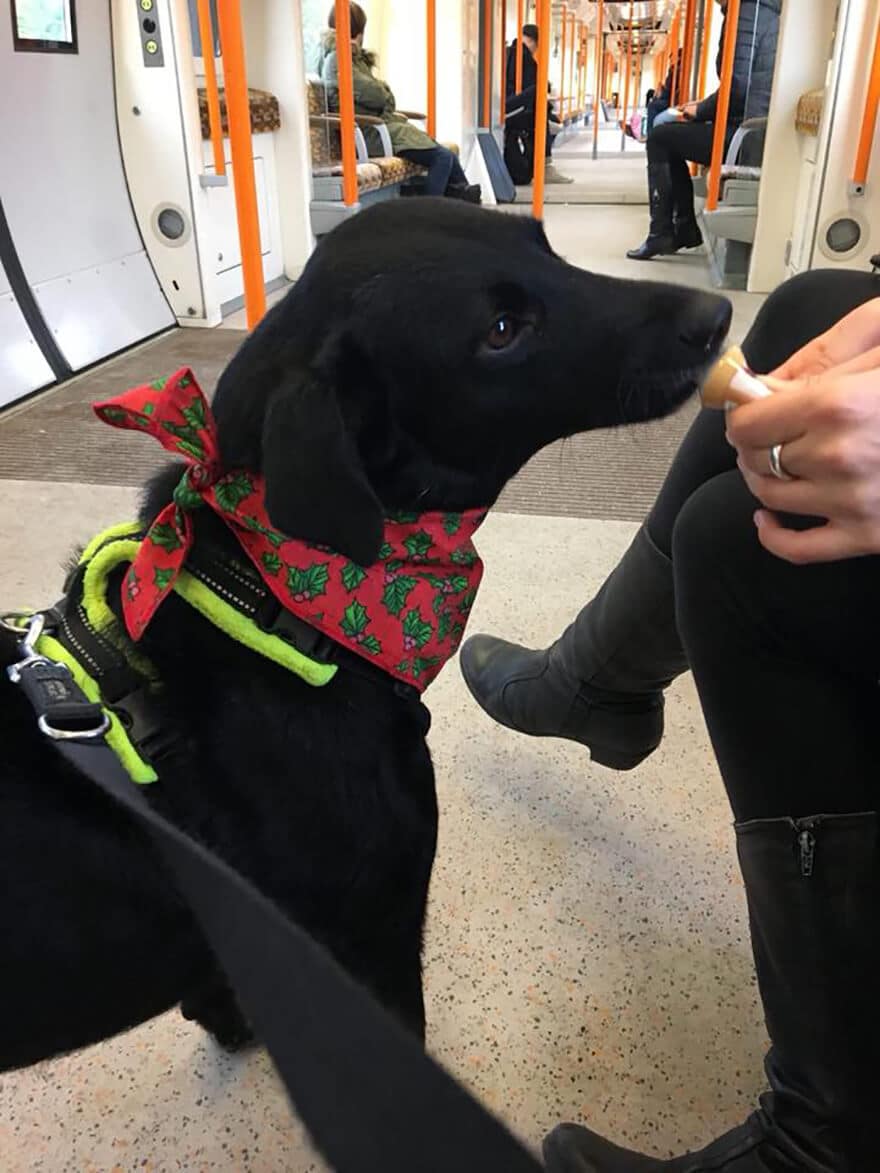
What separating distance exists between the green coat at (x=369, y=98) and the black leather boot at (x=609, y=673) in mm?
4188

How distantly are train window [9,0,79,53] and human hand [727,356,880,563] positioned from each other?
2921 mm

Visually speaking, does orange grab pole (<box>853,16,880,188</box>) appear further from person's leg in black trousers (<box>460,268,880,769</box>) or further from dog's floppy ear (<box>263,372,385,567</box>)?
dog's floppy ear (<box>263,372,385,567</box>)

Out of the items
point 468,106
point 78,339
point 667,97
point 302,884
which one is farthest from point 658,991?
point 667,97

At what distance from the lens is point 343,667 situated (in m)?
0.72

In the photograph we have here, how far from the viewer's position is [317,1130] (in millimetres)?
382

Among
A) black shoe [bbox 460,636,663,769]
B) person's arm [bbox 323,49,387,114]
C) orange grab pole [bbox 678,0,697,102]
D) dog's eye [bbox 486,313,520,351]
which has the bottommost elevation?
black shoe [bbox 460,636,663,769]

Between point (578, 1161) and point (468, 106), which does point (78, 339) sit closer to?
point (578, 1161)

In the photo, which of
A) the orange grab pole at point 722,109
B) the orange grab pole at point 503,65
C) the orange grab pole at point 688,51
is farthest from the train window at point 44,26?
the orange grab pole at point 503,65

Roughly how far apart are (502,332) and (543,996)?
705mm

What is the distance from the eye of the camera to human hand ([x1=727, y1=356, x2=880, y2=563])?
56 centimetres

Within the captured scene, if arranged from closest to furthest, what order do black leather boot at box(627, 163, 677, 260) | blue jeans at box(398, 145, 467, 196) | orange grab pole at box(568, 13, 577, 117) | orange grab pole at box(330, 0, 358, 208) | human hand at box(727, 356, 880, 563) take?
1. human hand at box(727, 356, 880, 563)
2. orange grab pole at box(330, 0, 358, 208)
3. black leather boot at box(627, 163, 677, 260)
4. blue jeans at box(398, 145, 467, 196)
5. orange grab pole at box(568, 13, 577, 117)

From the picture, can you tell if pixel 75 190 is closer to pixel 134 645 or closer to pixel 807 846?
pixel 134 645

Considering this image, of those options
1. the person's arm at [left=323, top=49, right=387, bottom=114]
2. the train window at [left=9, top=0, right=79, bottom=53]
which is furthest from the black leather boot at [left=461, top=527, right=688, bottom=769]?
the person's arm at [left=323, top=49, right=387, bottom=114]

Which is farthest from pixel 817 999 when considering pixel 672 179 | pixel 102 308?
pixel 672 179
